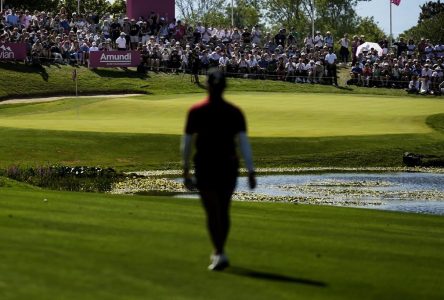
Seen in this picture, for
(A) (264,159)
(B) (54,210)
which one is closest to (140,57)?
(A) (264,159)

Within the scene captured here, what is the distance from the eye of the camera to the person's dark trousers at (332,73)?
68.4 metres

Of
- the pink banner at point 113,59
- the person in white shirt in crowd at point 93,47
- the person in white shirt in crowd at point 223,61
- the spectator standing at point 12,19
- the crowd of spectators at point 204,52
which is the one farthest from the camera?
the person in white shirt in crowd at point 223,61

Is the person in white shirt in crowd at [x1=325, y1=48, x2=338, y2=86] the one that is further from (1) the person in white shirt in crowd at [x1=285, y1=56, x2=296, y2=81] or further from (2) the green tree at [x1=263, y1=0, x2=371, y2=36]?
(2) the green tree at [x1=263, y1=0, x2=371, y2=36]

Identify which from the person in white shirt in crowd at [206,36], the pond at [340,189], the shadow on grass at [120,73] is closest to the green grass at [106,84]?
the shadow on grass at [120,73]

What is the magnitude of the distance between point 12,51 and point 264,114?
1781cm

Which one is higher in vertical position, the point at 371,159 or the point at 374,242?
the point at 374,242

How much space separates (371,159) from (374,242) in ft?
80.9

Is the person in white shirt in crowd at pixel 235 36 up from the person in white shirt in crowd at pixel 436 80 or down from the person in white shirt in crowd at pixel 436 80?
up

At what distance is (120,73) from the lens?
65.4m

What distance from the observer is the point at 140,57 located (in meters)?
66.0

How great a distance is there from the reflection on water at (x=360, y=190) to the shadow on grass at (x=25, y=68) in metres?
29.3

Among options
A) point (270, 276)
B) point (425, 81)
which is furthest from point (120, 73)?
point (270, 276)

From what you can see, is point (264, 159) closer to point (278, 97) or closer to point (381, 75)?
point (278, 97)

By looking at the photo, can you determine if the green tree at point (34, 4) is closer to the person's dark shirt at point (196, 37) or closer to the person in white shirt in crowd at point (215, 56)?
the person's dark shirt at point (196, 37)
